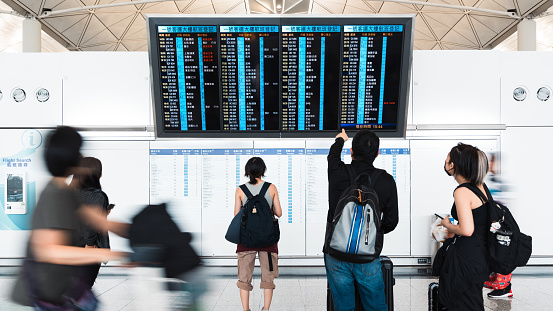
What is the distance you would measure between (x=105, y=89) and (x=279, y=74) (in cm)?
280

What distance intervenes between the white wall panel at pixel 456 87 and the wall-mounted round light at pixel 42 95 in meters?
5.67

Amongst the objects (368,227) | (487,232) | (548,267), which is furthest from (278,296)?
(548,267)

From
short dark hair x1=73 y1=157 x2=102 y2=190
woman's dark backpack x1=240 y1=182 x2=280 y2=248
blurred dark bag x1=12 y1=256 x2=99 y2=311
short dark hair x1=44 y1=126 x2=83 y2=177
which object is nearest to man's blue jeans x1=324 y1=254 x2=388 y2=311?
woman's dark backpack x1=240 y1=182 x2=280 y2=248

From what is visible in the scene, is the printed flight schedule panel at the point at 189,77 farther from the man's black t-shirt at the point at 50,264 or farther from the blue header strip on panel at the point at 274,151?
the man's black t-shirt at the point at 50,264

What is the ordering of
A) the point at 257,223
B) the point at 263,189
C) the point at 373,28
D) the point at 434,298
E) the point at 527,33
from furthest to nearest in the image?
the point at 527,33 < the point at 373,28 < the point at 263,189 < the point at 257,223 < the point at 434,298

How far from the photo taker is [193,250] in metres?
1.90

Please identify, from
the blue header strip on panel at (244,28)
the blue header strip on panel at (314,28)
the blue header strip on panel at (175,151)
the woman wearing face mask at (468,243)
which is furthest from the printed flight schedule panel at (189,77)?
the woman wearing face mask at (468,243)

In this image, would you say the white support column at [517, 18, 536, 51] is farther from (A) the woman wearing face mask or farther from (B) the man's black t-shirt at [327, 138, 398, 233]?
(B) the man's black t-shirt at [327, 138, 398, 233]

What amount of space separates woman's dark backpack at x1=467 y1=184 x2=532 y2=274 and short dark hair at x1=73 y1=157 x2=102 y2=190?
3289mm

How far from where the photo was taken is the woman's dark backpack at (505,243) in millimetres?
2795

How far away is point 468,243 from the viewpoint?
2.90m

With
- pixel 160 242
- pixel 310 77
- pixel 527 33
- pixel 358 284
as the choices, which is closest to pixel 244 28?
pixel 310 77

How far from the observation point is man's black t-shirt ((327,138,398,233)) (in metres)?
3.15

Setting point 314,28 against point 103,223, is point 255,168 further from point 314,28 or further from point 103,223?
point 314,28
